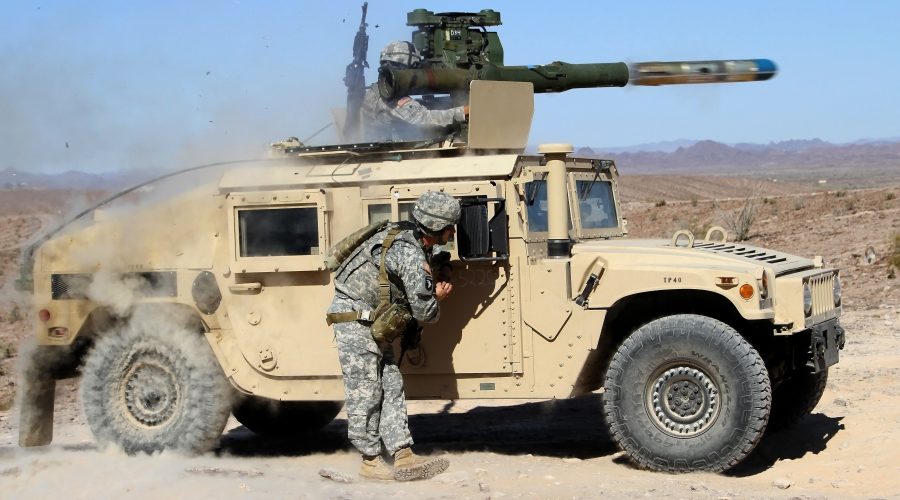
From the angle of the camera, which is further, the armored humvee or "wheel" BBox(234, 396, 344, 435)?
"wheel" BBox(234, 396, 344, 435)

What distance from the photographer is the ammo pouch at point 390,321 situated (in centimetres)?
711

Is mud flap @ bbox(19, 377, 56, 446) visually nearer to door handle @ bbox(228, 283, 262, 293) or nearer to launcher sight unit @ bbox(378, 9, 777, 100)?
door handle @ bbox(228, 283, 262, 293)

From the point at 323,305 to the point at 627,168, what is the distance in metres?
138

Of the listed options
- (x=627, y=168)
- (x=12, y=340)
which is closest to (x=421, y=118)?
(x=12, y=340)

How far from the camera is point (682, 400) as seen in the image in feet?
23.1

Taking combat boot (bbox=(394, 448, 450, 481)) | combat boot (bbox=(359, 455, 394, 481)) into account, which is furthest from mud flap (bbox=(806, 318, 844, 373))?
combat boot (bbox=(359, 455, 394, 481))

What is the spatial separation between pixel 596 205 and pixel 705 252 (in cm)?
114

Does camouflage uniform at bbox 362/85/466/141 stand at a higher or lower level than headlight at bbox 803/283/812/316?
higher

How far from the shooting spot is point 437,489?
6.93 meters

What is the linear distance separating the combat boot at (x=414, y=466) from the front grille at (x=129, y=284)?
1.83m

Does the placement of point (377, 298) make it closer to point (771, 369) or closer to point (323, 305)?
point (323, 305)

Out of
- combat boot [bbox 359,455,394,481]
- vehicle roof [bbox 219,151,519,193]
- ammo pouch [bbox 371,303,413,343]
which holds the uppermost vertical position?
vehicle roof [bbox 219,151,519,193]

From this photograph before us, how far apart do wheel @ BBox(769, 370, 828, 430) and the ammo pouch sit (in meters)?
2.58

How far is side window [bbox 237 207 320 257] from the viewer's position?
303 inches
